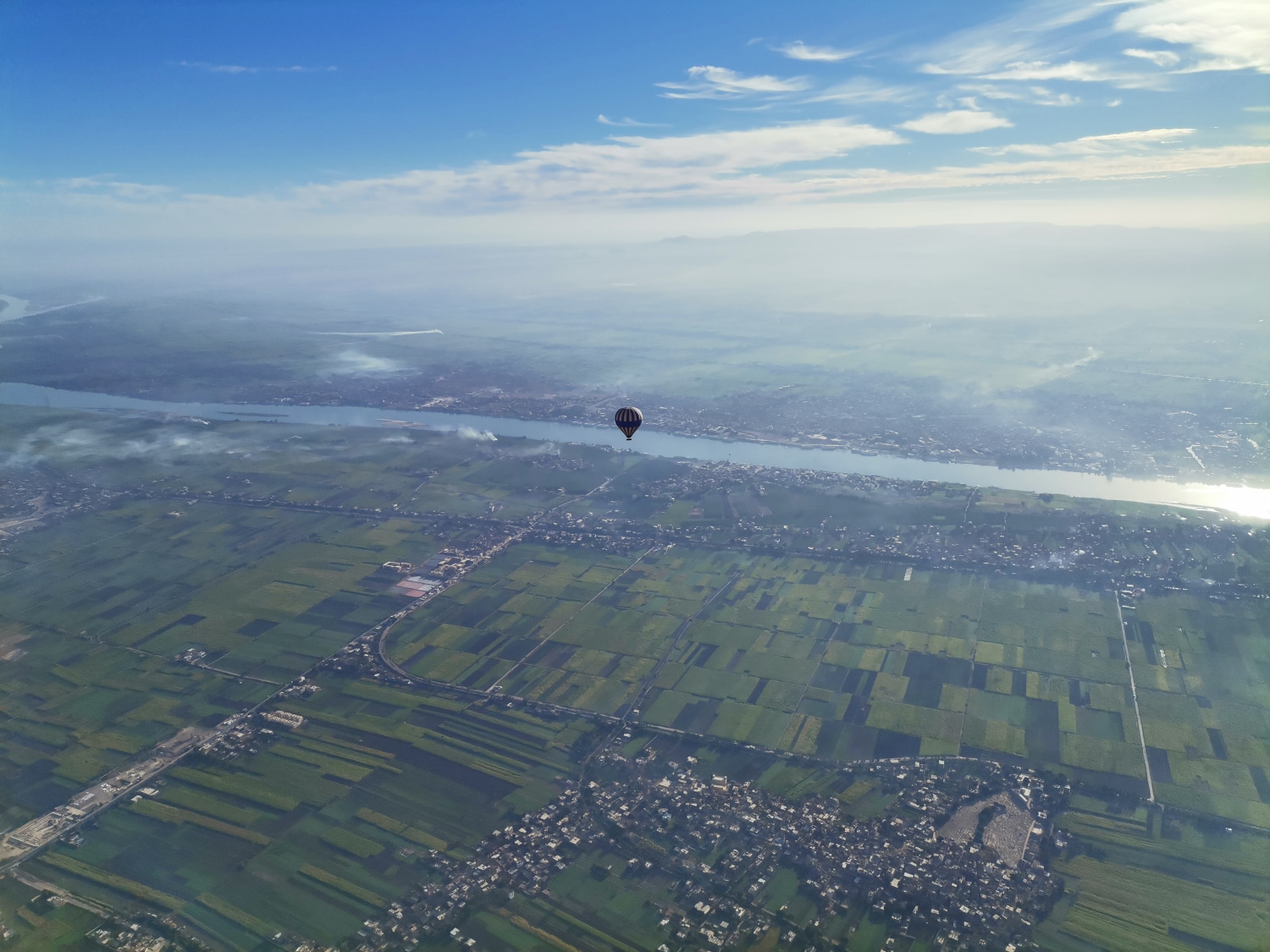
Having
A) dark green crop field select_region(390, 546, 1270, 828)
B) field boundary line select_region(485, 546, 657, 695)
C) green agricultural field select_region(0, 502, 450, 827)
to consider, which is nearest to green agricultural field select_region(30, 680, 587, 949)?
field boundary line select_region(485, 546, 657, 695)

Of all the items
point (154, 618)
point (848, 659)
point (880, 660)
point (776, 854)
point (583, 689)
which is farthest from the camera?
point (154, 618)

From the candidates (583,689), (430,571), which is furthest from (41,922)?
(430,571)

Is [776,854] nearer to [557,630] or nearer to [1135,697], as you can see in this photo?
[557,630]

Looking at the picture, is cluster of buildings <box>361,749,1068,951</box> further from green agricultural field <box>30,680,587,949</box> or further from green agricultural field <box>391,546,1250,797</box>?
green agricultural field <box>391,546,1250,797</box>

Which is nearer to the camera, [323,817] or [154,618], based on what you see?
[323,817]

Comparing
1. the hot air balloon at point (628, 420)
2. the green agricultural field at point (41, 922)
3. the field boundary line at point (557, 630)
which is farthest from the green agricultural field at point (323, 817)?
the hot air balloon at point (628, 420)

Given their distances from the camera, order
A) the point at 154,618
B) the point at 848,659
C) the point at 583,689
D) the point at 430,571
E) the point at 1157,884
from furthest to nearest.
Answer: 1. the point at 430,571
2. the point at 154,618
3. the point at 848,659
4. the point at 583,689
5. the point at 1157,884

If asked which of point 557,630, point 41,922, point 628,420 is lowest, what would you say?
point 41,922

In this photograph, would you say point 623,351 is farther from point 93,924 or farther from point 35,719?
point 93,924
